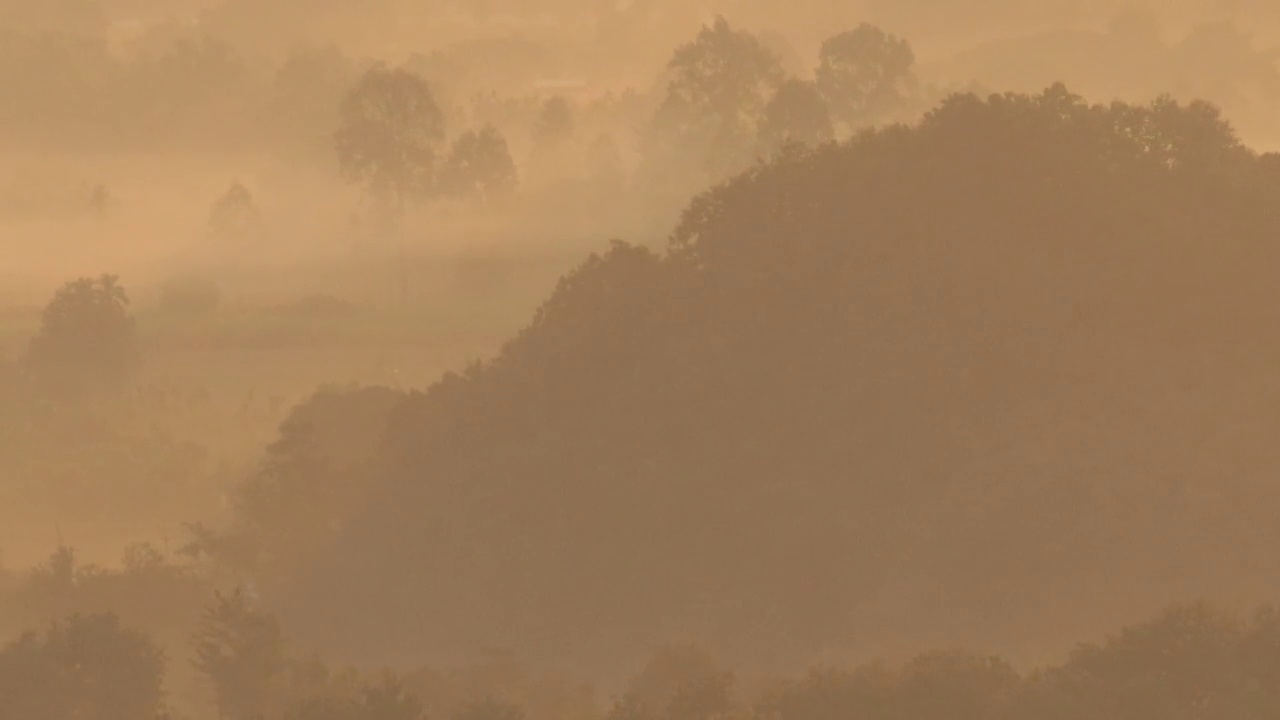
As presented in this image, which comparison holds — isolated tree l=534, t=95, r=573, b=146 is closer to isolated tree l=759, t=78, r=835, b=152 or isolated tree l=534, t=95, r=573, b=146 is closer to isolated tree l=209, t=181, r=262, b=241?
isolated tree l=209, t=181, r=262, b=241

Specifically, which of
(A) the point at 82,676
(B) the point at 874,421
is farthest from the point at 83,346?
(A) the point at 82,676

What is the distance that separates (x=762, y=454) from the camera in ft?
150

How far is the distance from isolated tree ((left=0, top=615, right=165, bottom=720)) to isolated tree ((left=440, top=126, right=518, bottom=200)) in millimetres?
72947

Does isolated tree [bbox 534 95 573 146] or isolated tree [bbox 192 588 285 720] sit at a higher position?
isolated tree [bbox 534 95 573 146]

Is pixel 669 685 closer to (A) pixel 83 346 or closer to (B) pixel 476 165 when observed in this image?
(A) pixel 83 346

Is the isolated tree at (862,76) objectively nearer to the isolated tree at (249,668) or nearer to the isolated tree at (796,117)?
the isolated tree at (796,117)

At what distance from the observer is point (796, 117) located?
90062mm

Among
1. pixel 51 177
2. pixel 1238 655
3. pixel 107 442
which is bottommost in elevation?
pixel 1238 655

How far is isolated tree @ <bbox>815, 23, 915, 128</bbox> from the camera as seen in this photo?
9969 cm

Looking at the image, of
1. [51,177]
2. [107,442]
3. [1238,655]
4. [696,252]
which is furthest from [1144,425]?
[51,177]

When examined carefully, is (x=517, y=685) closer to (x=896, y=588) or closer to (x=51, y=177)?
(x=896, y=588)

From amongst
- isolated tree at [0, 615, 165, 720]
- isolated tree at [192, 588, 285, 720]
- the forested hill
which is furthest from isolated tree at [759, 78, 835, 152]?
isolated tree at [0, 615, 165, 720]

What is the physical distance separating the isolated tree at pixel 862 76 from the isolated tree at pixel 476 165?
62.6ft

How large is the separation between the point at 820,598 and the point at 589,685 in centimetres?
716
